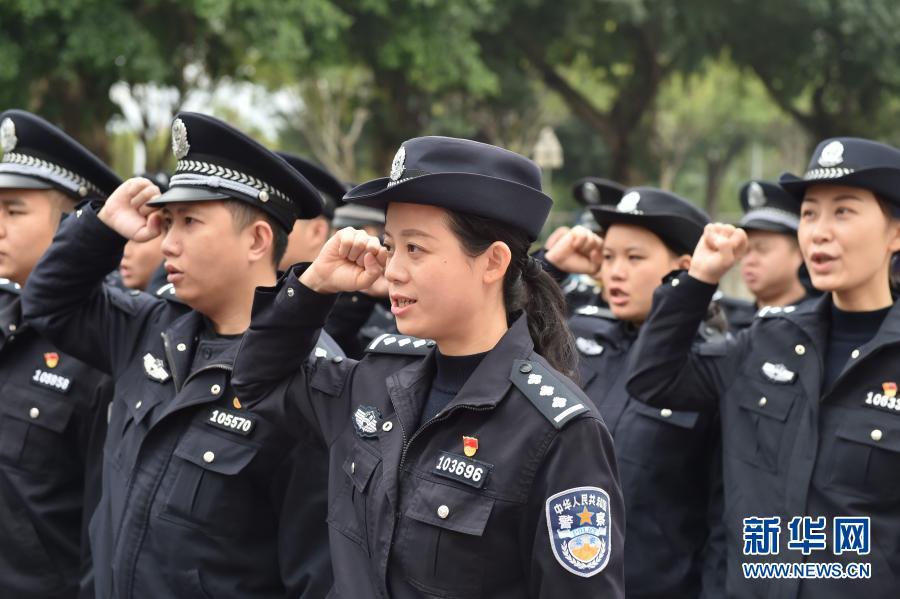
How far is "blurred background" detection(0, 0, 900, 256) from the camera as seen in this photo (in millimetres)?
15836

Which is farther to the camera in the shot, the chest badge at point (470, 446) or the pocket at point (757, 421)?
the pocket at point (757, 421)

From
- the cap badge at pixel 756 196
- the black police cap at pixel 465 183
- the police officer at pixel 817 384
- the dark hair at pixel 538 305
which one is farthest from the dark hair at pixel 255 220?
the cap badge at pixel 756 196

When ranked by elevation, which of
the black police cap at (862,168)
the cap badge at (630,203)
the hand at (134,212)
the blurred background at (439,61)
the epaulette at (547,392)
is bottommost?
the epaulette at (547,392)

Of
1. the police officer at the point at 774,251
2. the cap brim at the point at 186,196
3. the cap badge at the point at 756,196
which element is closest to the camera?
the cap brim at the point at 186,196

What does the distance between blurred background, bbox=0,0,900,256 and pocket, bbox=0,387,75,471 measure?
37.6 ft

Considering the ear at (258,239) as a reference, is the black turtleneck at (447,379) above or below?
below

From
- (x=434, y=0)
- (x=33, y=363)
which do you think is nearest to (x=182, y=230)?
(x=33, y=363)

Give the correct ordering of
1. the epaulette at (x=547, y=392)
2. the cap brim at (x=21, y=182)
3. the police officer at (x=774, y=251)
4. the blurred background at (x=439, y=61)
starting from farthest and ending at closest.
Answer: the blurred background at (x=439, y=61) → the police officer at (x=774, y=251) → the cap brim at (x=21, y=182) → the epaulette at (x=547, y=392)

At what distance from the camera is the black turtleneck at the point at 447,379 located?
2852 millimetres

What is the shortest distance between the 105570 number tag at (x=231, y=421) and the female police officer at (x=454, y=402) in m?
0.25

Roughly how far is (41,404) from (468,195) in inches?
92.5

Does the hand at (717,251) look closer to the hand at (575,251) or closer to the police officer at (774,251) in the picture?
the hand at (575,251)

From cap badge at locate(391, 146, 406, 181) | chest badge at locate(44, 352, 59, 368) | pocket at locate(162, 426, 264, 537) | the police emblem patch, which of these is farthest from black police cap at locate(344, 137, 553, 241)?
chest badge at locate(44, 352, 59, 368)

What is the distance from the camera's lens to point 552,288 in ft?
10.0
